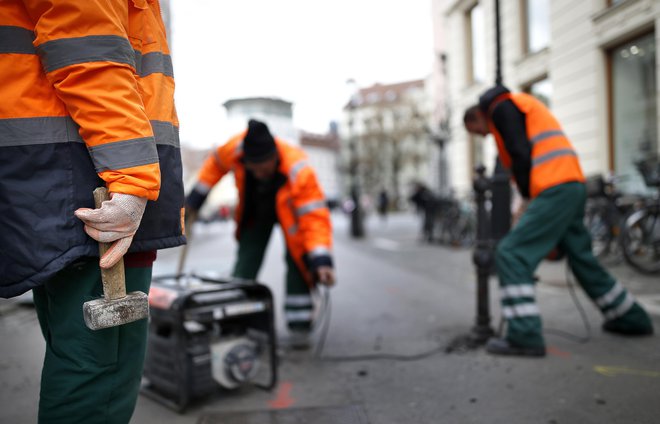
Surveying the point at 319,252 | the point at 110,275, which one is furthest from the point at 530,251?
the point at 110,275

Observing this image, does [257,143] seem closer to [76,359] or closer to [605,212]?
[76,359]

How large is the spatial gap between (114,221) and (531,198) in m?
2.92

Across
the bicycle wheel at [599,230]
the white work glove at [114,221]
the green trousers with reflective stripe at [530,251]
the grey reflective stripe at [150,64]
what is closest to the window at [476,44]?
the bicycle wheel at [599,230]

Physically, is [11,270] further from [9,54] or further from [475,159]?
[475,159]

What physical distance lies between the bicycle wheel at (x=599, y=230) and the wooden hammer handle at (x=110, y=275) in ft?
22.5

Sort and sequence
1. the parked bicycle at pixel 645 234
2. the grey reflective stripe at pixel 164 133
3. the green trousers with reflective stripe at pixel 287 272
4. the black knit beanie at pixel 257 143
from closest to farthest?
the grey reflective stripe at pixel 164 133 → the black knit beanie at pixel 257 143 → the green trousers with reflective stripe at pixel 287 272 → the parked bicycle at pixel 645 234

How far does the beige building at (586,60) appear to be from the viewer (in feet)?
27.8

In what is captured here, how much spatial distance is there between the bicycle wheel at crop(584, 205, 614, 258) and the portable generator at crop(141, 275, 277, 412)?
5515mm

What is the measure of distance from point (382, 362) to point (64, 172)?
8.43 feet

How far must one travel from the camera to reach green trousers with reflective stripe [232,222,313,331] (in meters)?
3.97

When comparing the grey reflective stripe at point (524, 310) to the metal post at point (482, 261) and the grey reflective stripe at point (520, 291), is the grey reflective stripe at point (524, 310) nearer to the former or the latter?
the grey reflective stripe at point (520, 291)

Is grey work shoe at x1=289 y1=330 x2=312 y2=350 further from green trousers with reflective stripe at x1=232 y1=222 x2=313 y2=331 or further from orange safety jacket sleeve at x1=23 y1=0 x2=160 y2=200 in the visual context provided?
orange safety jacket sleeve at x1=23 y1=0 x2=160 y2=200

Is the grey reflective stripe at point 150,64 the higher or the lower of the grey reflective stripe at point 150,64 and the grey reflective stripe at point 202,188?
the higher

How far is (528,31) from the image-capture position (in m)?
11.4
